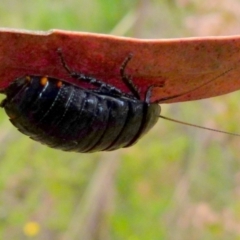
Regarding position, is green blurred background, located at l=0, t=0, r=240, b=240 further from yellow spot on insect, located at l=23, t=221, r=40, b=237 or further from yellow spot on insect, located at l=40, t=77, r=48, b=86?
yellow spot on insect, located at l=40, t=77, r=48, b=86

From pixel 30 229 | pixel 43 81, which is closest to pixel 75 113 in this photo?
pixel 43 81

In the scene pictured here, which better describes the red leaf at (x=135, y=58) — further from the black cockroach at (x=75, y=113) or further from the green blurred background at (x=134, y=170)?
the green blurred background at (x=134, y=170)

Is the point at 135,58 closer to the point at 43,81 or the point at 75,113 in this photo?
the point at 43,81

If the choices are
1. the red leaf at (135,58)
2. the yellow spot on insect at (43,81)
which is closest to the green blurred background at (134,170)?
the yellow spot on insect at (43,81)

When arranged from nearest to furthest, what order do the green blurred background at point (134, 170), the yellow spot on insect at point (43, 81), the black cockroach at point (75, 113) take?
the yellow spot on insect at point (43, 81), the black cockroach at point (75, 113), the green blurred background at point (134, 170)

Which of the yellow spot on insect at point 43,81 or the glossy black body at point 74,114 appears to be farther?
the glossy black body at point 74,114

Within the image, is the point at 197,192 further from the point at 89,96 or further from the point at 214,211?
the point at 89,96

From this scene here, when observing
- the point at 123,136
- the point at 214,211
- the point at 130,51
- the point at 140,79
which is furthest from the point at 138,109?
the point at 214,211
